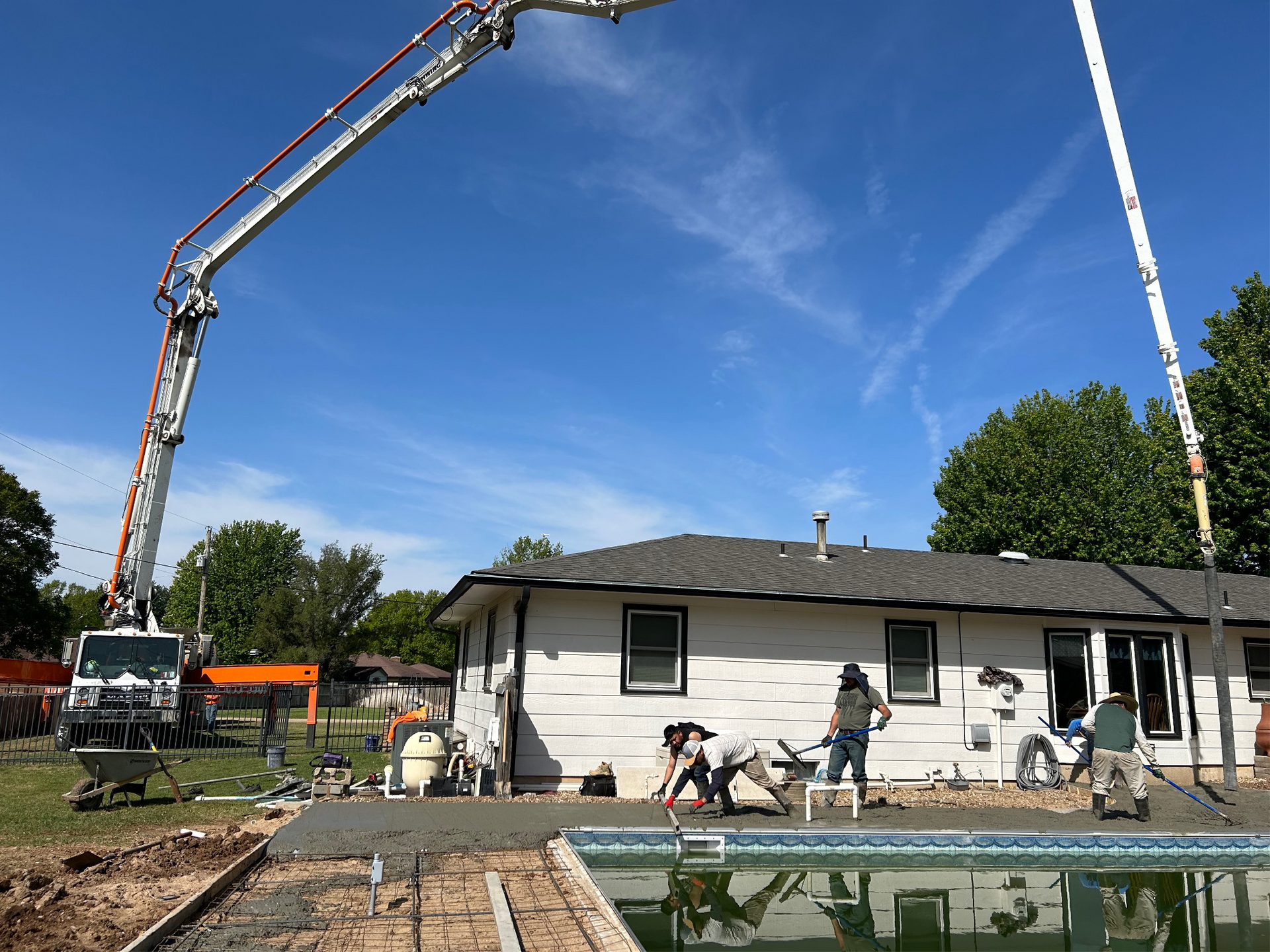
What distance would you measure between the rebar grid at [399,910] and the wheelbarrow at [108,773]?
4.36 m

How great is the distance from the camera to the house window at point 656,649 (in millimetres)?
13688

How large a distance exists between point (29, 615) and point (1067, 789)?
44.7 m

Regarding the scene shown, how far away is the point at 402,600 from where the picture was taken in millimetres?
63938

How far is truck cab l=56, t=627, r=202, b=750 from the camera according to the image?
16688 mm

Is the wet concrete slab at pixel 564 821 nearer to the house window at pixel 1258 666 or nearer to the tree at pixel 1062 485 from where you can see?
the house window at pixel 1258 666

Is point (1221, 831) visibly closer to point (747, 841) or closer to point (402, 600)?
point (747, 841)

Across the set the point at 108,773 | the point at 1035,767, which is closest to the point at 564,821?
the point at 108,773

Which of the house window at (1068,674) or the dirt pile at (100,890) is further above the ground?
the house window at (1068,674)

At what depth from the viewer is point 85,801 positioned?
→ 36.8ft

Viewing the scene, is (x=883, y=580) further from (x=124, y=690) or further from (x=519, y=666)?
(x=124, y=690)

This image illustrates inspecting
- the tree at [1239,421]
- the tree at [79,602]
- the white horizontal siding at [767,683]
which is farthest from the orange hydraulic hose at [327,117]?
the tree at [79,602]

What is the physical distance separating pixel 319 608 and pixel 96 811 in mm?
37235

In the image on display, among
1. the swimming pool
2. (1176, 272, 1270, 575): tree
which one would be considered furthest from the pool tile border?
(1176, 272, 1270, 575): tree

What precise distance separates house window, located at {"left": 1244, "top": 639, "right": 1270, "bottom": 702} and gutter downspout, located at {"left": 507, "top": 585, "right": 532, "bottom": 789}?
13.5 m
